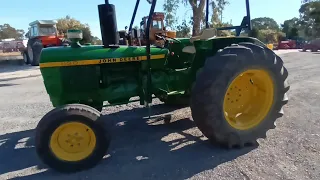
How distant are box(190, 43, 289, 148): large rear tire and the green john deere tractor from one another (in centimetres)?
1

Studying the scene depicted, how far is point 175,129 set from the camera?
5.17 meters

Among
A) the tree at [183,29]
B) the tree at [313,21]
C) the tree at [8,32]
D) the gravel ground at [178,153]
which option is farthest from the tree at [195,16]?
the tree at [8,32]

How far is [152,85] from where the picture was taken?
15.6 feet

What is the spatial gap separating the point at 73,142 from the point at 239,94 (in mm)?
2366

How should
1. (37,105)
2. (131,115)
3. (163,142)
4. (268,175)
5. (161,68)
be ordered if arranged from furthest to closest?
(37,105), (131,115), (161,68), (163,142), (268,175)

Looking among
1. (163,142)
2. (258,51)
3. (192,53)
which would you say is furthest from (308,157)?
(192,53)

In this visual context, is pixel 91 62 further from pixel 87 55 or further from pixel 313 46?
pixel 313 46

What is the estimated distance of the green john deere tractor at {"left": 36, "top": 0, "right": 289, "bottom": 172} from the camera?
12.1 feet

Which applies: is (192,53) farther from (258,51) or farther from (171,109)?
(171,109)

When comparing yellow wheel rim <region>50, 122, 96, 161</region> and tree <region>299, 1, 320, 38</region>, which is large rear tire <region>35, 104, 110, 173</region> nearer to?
yellow wheel rim <region>50, 122, 96, 161</region>

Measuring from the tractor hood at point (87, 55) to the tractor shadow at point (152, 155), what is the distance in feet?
3.07

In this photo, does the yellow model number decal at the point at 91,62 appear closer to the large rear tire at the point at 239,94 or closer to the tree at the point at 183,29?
the large rear tire at the point at 239,94

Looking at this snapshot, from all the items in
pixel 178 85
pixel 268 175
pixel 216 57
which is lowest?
pixel 268 175

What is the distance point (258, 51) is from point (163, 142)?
1.83 meters
